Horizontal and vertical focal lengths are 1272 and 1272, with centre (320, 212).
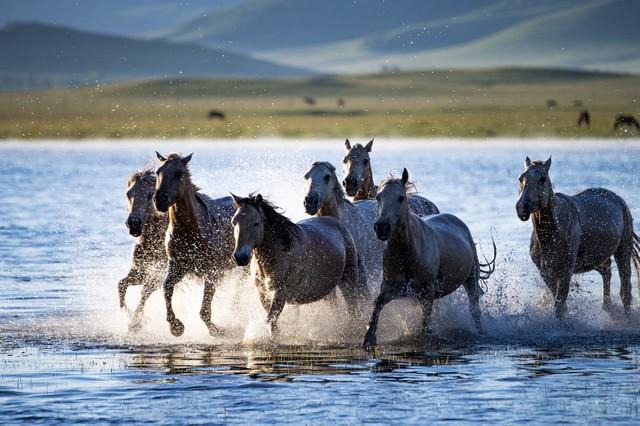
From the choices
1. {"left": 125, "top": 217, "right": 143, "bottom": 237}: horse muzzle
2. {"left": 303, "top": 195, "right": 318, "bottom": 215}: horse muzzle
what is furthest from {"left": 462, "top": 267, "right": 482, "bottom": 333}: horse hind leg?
{"left": 125, "top": 217, "right": 143, "bottom": 237}: horse muzzle

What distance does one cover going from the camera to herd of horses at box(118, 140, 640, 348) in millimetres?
10906

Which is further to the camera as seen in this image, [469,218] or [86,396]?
[469,218]

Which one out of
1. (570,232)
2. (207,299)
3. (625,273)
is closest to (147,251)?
(207,299)

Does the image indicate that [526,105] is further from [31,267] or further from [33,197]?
[31,267]

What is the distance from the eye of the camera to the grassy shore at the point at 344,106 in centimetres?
6575

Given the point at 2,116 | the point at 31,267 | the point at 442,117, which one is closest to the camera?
the point at 31,267

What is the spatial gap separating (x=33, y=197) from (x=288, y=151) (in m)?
19.0

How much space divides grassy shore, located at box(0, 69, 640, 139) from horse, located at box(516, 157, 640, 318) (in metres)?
44.5

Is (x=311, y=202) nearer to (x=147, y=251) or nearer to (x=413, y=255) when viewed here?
(x=413, y=255)

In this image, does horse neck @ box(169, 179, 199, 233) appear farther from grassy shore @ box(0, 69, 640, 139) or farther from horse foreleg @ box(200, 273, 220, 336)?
grassy shore @ box(0, 69, 640, 139)

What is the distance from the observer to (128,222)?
11.5m

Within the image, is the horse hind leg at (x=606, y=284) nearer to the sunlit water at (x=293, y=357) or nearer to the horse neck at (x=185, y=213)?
the sunlit water at (x=293, y=357)

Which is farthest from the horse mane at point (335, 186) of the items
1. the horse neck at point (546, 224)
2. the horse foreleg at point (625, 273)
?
the horse foreleg at point (625, 273)

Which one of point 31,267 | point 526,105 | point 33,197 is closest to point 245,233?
point 31,267
